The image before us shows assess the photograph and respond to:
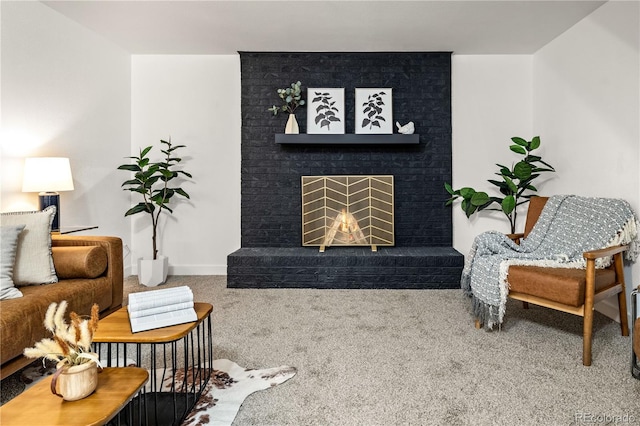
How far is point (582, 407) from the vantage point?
1.73m

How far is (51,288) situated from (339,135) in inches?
113

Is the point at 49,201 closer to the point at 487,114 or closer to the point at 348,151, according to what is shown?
the point at 348,151

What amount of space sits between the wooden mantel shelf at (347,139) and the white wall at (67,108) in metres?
1.73

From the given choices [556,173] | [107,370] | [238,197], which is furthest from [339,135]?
[107,370]

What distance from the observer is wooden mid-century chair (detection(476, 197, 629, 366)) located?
218 cm

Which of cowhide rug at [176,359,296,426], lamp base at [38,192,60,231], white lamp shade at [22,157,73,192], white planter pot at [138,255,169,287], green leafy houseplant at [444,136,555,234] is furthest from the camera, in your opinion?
white planter pot at [138,255,169,287]

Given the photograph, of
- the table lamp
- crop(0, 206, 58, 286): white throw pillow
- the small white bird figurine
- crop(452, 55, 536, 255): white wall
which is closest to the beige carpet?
crop(0, 206, 58, 286): white throw pillow

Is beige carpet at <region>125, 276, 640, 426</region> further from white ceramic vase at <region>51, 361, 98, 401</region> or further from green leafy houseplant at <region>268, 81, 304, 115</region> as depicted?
green leafy houseplant at <region>268, 81, 304, 115</region>

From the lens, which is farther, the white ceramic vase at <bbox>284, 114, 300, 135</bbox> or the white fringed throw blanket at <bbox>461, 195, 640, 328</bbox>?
the white ceramic vase at <bbox>284, 114, 300, 135</bbox>

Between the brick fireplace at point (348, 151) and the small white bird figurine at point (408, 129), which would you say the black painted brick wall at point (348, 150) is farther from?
the small white bird figurine at point (408, 129)

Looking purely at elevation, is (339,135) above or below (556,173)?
above

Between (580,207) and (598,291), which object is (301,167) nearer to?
(580,207)

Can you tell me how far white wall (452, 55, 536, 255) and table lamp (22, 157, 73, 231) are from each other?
3.68 m

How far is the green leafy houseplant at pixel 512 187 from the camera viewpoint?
3.71 m
